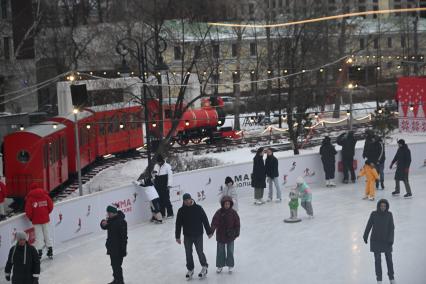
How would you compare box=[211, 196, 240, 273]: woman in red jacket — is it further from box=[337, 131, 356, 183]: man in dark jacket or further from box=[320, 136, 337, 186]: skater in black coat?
box=[337, 131, 356, 183]: man in dark jacket

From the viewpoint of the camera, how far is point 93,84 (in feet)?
117

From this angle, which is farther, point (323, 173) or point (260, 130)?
point (260, 130)

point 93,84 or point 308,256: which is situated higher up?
point 93,84

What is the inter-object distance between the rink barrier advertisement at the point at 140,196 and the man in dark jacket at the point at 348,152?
0.50m

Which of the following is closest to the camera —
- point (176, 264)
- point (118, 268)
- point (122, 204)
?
point (118, 268)

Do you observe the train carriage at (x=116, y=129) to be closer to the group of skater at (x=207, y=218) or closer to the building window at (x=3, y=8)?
the group of skater at (x=207, y=218)

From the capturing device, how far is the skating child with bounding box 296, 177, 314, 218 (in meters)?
Result: 18.8

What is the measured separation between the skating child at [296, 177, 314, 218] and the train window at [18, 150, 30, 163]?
34.0 ft

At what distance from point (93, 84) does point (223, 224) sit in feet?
73.6

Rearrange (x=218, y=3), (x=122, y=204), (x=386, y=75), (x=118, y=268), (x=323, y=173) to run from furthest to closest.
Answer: (x=386, y=75)
(x=218, y=3)
(x=323, y=173)
(x=122, y=204)
(x=118, y=268)

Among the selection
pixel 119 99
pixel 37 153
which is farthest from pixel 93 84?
pixel 37 153

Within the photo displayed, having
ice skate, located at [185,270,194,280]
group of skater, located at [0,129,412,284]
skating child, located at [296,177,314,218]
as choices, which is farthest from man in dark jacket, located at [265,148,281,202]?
ice skate, located at [185,270,194,280]

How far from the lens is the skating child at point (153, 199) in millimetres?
19281

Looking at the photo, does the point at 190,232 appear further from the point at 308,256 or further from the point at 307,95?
the point at 307,95
